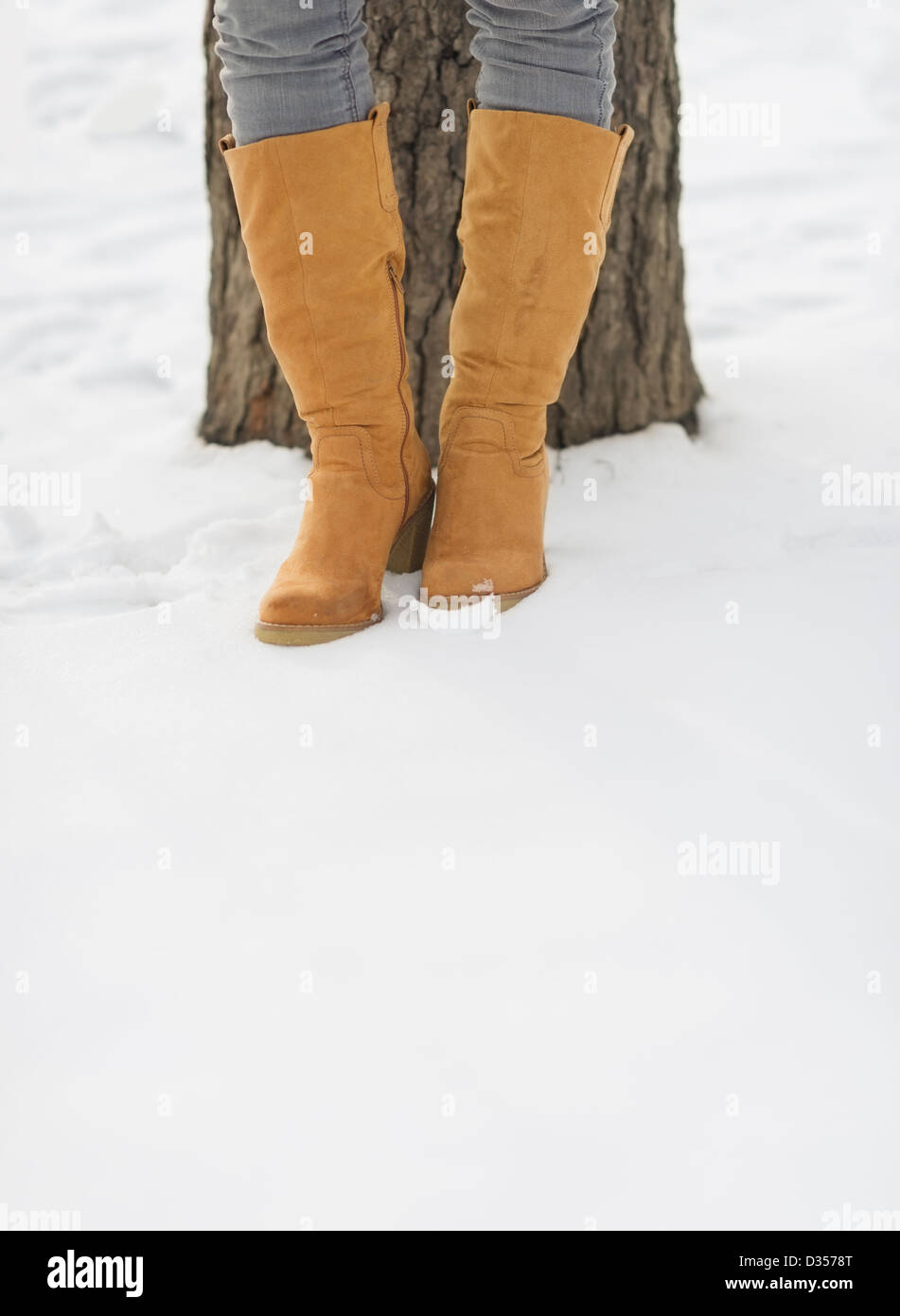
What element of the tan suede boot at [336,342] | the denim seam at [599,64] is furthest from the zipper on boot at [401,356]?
the denim seam at [599,64]

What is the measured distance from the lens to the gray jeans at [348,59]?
41.7 inches

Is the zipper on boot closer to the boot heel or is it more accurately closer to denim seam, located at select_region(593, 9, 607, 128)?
the boot heel

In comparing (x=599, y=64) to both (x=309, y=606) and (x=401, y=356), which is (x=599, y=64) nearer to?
(x=401, y=356)

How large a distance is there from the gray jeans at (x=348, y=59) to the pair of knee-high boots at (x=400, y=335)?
2 centimetres

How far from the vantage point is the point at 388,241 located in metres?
1.15

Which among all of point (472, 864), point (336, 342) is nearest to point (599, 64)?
point (336, 342)

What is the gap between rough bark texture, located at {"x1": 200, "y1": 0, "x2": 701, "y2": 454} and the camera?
1.44 m

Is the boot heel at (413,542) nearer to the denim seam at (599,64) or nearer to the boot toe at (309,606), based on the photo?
the boot toe at (309,606)

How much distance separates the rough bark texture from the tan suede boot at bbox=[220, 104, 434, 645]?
332 mm

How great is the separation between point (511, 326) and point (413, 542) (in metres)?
0.26

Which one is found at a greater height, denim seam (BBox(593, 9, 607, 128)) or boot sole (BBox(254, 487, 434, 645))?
denim seam (BBox(593, 9, 607, 128))

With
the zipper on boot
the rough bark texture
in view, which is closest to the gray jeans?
the zipper on boot
